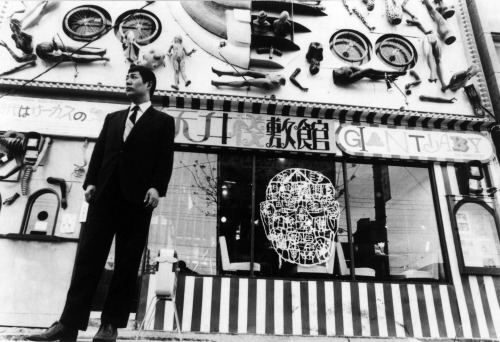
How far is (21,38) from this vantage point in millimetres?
6375

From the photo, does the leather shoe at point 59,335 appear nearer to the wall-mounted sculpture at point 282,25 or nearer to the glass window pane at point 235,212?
the glass window pane at point 235,212

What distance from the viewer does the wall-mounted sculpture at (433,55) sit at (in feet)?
23.6

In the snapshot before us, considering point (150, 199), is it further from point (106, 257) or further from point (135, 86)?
point (135, 86)

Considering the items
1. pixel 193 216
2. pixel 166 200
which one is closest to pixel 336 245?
pixel 193 216

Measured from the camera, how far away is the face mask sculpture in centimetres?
595

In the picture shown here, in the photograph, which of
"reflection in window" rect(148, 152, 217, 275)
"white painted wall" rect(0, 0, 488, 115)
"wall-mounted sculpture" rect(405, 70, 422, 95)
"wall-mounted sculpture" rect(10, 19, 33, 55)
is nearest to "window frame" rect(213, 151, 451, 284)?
"reflection in window" rect(148, 152, 217, 275)

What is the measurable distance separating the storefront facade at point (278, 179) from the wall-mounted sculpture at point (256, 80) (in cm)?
4

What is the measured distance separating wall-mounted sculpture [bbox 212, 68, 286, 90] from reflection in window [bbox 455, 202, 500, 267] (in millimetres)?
3857

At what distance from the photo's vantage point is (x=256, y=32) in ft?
23.6

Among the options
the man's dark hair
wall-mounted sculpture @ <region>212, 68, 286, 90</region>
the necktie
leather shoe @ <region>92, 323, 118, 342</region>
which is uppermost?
wall-mounted sculpture @ <region>212, 68, 286, 90</region>

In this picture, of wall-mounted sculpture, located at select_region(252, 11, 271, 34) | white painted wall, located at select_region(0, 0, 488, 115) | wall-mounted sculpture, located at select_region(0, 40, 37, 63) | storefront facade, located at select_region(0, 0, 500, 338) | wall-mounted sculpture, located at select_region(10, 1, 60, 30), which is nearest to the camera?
storefront facade, located at select_region(0, 0, 500, 338)

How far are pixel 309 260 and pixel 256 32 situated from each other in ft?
14.5

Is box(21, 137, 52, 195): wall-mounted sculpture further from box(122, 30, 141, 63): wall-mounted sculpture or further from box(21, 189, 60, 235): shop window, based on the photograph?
box(122, 30, 141, 63): wall-mounted sculpture

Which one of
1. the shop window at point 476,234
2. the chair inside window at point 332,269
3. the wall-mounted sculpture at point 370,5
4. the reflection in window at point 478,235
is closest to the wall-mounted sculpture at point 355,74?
the wall-mounted sculpture at point 370,5
